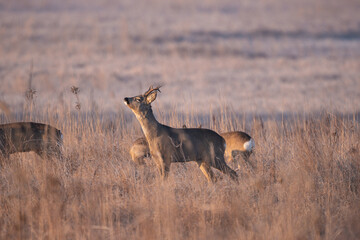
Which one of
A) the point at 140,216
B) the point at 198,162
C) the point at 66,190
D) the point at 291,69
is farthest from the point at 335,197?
the point at 291,69

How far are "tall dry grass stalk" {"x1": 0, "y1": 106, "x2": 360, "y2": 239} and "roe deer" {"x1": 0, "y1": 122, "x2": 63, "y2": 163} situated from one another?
0.77ft

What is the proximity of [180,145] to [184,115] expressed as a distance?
33.2 ft

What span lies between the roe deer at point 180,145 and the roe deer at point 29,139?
148 centimetres

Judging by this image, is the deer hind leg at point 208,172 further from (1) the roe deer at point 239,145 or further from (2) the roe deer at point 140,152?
(2) the roe deer at point 140,152

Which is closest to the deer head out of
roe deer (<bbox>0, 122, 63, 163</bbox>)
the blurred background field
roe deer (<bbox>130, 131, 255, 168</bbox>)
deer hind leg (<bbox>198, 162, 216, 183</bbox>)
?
roe deer (<bbox>130, 131, 255, 168</bbox>)

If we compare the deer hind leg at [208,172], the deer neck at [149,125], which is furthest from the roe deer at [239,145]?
the deer neck at [149,125]

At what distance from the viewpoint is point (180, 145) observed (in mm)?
7957

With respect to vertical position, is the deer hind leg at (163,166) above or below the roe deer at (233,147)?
below

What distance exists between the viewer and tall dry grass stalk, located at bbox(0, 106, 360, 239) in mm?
6141

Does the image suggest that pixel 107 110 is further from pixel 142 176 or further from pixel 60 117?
pixel 142 176

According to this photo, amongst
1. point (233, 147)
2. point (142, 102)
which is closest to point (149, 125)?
point (142, 102)

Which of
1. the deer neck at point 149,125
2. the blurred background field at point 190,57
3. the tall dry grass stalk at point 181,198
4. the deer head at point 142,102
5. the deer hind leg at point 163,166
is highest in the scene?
the blurred background field at point 190,57

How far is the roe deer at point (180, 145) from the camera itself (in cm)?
806

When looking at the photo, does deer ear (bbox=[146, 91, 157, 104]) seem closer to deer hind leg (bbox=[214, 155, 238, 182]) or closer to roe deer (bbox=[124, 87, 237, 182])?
roe deer (bbox=[124, 87, 237, 182])
